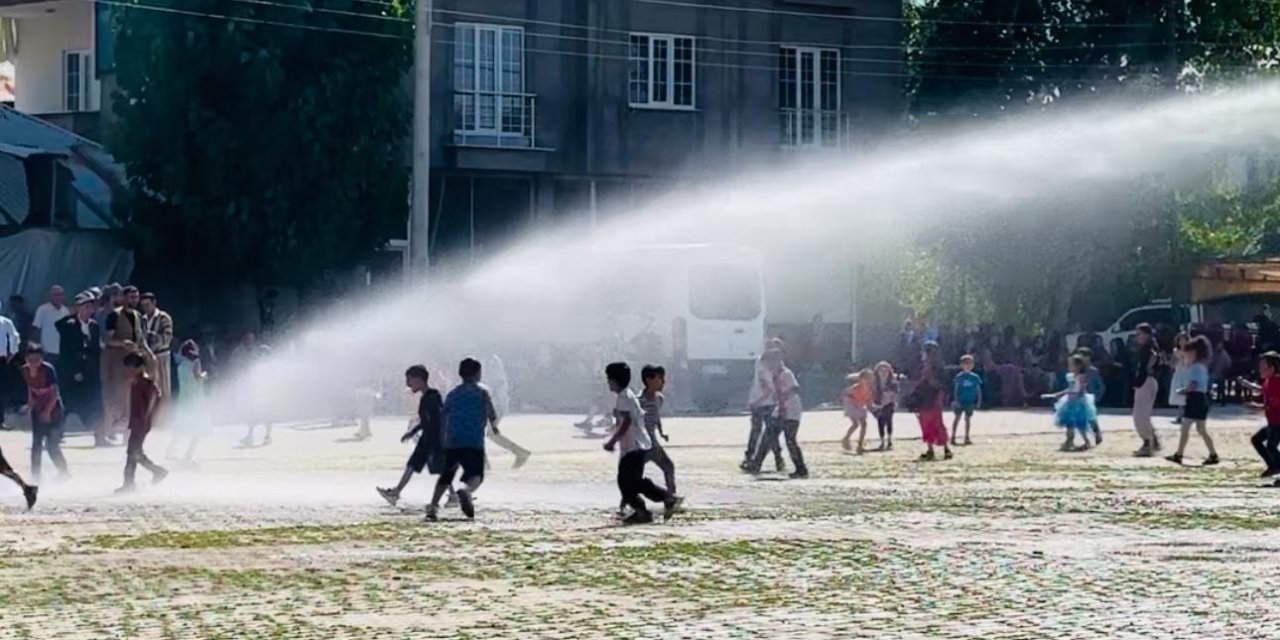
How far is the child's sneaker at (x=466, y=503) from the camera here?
2164 centimetres

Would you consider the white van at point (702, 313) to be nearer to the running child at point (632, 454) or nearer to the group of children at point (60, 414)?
the group of children at point (60, 414)

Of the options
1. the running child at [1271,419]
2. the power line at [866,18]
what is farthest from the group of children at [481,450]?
the power line at [866,18]

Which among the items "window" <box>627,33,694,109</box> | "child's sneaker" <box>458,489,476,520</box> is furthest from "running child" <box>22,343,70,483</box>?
"window" <box>627,33,694,109</box>

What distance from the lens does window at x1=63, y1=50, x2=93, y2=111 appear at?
169 feet

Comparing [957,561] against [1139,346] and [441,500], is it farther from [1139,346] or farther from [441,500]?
[1139,346]

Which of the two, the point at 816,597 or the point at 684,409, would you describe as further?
the point at 684,409

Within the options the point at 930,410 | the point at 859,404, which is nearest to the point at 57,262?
the point at 859,404

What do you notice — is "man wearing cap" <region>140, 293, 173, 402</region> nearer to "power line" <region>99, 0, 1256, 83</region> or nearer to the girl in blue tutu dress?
"power line" <region>99, 0, 1256, 83</region>

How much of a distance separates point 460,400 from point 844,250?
30721mm

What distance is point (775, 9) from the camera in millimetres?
52219

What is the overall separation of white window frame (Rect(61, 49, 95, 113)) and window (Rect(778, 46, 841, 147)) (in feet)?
46.4

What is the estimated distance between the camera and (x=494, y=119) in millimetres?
48812

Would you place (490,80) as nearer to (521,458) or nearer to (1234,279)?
(1234,279)

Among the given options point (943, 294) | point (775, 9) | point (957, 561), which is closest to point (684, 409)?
point (775, 9)
